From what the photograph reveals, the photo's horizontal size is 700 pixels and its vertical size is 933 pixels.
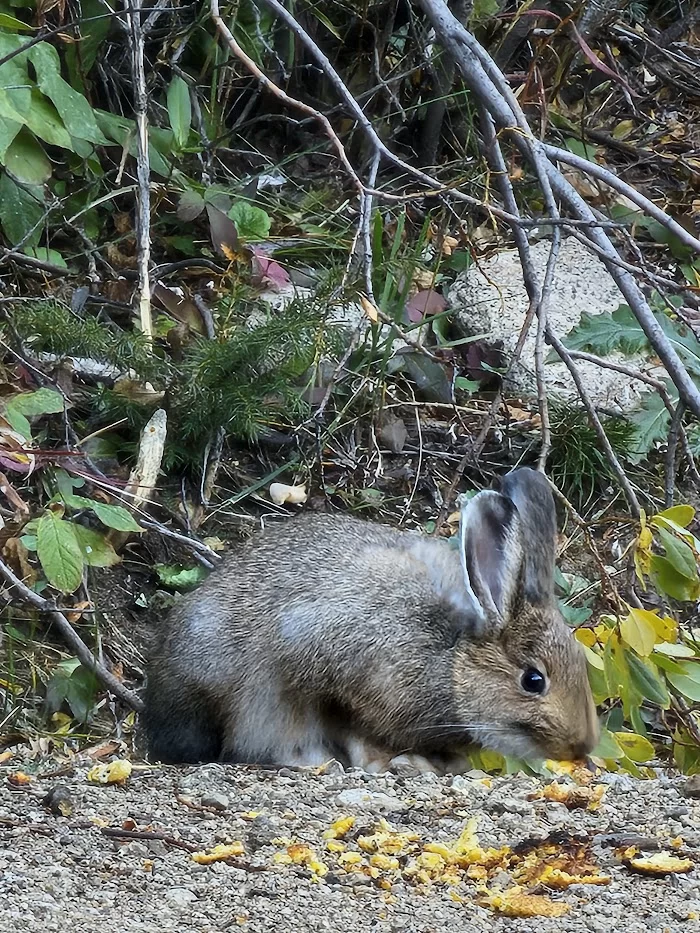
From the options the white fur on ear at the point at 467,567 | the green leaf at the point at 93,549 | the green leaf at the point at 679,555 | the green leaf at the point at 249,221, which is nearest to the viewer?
the green leaf at the point at 679,555

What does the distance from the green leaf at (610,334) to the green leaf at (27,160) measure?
2412 mm

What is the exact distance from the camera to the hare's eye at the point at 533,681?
4.34 m

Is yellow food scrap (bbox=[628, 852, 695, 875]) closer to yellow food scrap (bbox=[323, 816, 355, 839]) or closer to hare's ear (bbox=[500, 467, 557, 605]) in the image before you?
yellow food scrap (bbox=[323, 816, 355, 839])

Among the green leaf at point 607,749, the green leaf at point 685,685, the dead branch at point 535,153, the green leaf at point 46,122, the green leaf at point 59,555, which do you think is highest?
the dead branch at point 535,153

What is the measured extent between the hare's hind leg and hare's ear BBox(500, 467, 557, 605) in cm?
79

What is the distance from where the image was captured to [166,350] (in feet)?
21.6

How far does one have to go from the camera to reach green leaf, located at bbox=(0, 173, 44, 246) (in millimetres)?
6562

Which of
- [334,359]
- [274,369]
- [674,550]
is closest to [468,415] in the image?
[334,359]

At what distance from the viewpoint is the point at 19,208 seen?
660 cm

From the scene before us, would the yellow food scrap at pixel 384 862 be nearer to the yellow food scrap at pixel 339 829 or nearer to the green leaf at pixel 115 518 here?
the yellow food scrap at pixel 339 829

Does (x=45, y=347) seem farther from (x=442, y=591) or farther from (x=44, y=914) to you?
(x=44, y=914)

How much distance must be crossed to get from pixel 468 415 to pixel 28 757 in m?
3.39

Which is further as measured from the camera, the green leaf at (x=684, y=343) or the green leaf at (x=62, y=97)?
the green leaf at (x=62, y=97)

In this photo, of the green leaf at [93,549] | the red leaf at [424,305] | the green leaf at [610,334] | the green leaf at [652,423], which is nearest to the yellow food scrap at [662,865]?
the green leaf at [93,549]
